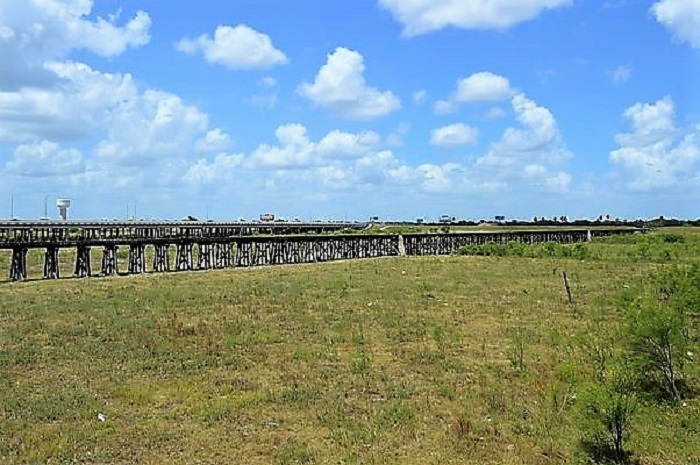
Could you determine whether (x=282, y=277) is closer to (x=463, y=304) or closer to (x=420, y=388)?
(x=463, y=304)

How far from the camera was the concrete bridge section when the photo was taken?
132 feet

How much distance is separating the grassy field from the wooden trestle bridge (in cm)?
1920

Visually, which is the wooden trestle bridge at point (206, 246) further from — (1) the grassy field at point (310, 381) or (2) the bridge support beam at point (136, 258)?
(1) the grassy field at point (310, 381)

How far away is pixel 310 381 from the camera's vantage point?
39.6 ft

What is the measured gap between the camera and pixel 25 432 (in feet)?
30.4

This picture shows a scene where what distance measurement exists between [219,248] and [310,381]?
4305 centimetres

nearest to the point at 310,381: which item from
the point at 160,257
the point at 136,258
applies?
the point at 136,258

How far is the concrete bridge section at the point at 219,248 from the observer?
40.2 metres

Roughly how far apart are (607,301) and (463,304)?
4.22m

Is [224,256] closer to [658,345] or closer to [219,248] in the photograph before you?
[219,248]

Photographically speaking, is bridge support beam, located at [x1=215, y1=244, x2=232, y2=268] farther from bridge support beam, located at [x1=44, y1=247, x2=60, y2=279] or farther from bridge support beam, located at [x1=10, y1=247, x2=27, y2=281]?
bridge support beam, located at [x1=10, y1=247, x2=27, y2=281]

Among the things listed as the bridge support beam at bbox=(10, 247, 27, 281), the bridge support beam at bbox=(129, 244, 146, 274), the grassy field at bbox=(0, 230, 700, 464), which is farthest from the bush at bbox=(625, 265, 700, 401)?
the bridge support beam at bbox=(129, 244, 146, 274)

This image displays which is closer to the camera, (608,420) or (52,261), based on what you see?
(608,420)

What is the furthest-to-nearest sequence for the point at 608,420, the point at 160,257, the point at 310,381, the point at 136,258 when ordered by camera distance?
the point at 160,257, the point at 136,258, the point at 310,381, the point at 608,420
